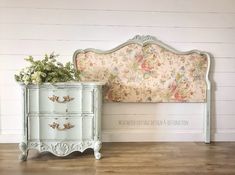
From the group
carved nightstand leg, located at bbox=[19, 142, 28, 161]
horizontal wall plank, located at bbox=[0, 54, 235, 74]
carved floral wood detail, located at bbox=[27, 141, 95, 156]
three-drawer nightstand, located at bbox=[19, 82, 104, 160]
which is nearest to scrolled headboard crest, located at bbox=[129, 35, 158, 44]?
horizontal wall plank, located at bbox=[0, 54, 235, 74]

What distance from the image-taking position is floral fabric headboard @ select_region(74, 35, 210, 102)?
349 centimetres

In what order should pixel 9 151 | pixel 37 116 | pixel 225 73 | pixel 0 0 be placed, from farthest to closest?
1. pixel 225 73
2. pixel 0 0
3. pixel 9 151
4. pixel 37 116

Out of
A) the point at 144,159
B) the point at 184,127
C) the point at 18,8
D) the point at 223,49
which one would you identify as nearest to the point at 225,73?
the point at 223,49

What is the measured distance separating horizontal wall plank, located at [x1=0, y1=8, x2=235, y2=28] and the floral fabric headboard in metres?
0.23

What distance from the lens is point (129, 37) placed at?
3.52 m

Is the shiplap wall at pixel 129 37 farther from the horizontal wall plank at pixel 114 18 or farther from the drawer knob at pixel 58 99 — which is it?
the drawer knob at pixel 58 99

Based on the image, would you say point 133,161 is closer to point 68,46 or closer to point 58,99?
point 58,99

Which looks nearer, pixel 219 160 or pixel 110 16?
pixel 219 160

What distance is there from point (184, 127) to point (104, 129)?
972 mm

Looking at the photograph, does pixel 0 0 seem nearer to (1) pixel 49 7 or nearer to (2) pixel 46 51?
(1) pixel 49 7

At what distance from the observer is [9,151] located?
3158 millimetres

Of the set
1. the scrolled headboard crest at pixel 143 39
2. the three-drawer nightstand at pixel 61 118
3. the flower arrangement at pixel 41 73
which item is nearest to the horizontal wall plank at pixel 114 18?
the scrolled headboard crest at pixel 143 39

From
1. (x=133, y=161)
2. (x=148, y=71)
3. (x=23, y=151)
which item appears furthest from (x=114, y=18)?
(x=23, y=151)

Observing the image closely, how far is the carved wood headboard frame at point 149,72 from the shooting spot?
11.5 ft
